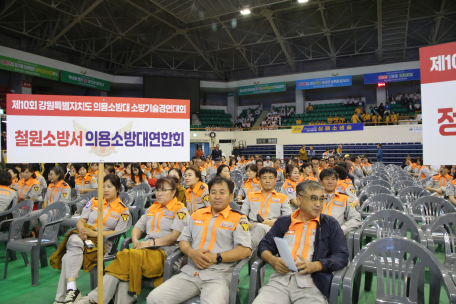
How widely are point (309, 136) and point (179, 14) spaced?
33.6ft

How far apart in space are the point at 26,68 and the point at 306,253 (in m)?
16.7

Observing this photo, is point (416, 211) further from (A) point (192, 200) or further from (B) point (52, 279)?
(B) point (52, 279)

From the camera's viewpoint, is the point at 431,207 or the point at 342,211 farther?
the point at 431,207

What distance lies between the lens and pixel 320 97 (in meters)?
21.6

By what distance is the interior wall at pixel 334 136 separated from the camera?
51.5 ft

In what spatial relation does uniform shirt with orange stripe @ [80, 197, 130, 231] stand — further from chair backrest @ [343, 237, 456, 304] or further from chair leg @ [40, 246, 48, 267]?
chair backrest @ [343, 237, 456, 304]

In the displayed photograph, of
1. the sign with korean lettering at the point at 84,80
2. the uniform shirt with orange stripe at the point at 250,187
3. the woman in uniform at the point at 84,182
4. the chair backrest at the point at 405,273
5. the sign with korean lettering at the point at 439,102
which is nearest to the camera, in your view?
the sign with korean lettering at the point at 439,102

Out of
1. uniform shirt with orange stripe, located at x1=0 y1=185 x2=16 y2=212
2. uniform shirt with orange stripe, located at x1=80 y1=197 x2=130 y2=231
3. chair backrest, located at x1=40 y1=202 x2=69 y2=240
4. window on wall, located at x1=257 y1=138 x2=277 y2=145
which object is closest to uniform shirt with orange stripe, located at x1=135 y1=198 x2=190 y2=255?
uniform shirt with orange stripe, located at x1=80 y1=197 x2=130 y2=231

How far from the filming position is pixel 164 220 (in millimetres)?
2688

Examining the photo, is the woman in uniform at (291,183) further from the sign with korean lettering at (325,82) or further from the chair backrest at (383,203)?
the sign with korean lettering at (325,82)

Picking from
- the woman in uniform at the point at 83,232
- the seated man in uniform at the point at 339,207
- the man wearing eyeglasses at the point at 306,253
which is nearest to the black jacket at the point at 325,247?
the man wearing eyeglasses at the point at 306,253

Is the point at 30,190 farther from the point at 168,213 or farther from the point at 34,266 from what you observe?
the point at 168,213

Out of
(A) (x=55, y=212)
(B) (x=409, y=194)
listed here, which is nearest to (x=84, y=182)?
(A) (x=55, y=212)

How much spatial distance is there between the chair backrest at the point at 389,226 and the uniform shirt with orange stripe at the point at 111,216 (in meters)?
2.30
